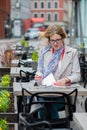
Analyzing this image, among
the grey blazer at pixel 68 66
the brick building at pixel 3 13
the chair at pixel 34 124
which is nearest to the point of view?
the chair at pixel 34 124

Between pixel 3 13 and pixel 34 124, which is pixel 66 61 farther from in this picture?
pixel 3 13

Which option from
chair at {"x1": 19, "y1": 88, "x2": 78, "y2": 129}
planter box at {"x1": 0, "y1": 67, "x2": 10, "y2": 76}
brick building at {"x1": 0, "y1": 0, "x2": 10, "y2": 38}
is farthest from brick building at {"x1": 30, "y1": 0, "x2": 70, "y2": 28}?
chair at {"x1": 19, "y1": 88, "x2": 78, "y2": 129}

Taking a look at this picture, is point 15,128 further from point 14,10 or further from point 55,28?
point 14,10

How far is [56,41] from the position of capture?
21.9 ft

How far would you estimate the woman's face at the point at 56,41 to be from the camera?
6574 mm

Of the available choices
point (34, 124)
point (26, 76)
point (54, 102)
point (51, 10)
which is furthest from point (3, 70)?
point (51, 10)

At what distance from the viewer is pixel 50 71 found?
269 inches

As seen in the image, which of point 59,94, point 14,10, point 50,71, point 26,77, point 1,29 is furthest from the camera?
point 14,10

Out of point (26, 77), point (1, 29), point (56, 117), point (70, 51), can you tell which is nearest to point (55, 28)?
point (70, 51)

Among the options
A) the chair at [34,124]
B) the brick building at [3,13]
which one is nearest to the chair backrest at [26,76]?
the chair at [34,124]

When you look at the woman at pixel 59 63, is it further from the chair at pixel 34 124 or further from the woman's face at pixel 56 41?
the chair at pixel 34 124

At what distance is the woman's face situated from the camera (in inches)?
259

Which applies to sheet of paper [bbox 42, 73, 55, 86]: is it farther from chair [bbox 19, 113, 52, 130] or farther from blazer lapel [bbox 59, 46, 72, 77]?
chair [bbox 19, 113, 52, 130]

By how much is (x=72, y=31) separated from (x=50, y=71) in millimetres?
30359
